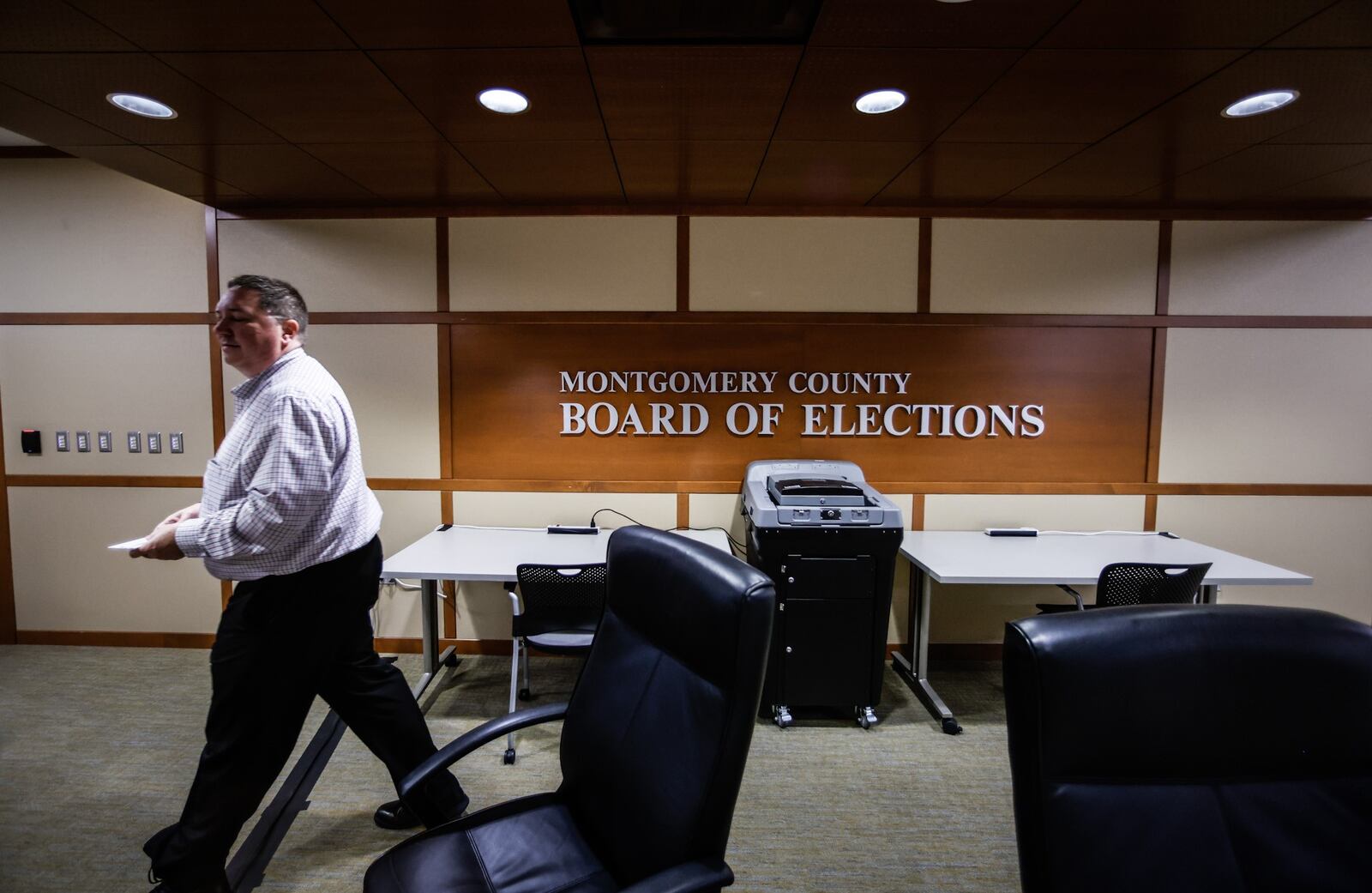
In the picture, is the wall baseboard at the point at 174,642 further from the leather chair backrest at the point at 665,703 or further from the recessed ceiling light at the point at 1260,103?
the recessed ceiling light at the point at 1260,103

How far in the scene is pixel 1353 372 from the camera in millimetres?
3459

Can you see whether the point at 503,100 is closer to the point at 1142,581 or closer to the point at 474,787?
the point at 474,787

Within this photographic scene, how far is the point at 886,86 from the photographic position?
2086 mm

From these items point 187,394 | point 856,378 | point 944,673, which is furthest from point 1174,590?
point 187,394

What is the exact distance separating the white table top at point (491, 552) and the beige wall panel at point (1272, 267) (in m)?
2.96

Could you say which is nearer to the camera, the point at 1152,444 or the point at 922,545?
the point at 922,545

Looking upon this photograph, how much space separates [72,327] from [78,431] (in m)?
0.58

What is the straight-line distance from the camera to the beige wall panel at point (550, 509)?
3.54 metres

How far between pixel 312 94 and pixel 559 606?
2112 millimetres

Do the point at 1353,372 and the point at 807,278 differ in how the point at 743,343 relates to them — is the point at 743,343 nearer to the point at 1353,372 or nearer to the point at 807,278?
the point at 807,278

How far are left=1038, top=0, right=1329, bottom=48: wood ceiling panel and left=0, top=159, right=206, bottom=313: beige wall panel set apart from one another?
416cm

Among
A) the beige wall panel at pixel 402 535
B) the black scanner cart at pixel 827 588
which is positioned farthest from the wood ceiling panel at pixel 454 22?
the beige wall panel at pixel 402 535

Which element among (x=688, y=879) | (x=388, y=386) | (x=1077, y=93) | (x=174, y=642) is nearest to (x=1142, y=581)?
(x=1077, y=93)

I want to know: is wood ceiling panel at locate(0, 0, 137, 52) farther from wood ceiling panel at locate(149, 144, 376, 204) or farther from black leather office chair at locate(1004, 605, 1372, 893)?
black leather office chair at locate(1004, 605, 1372, 893)
